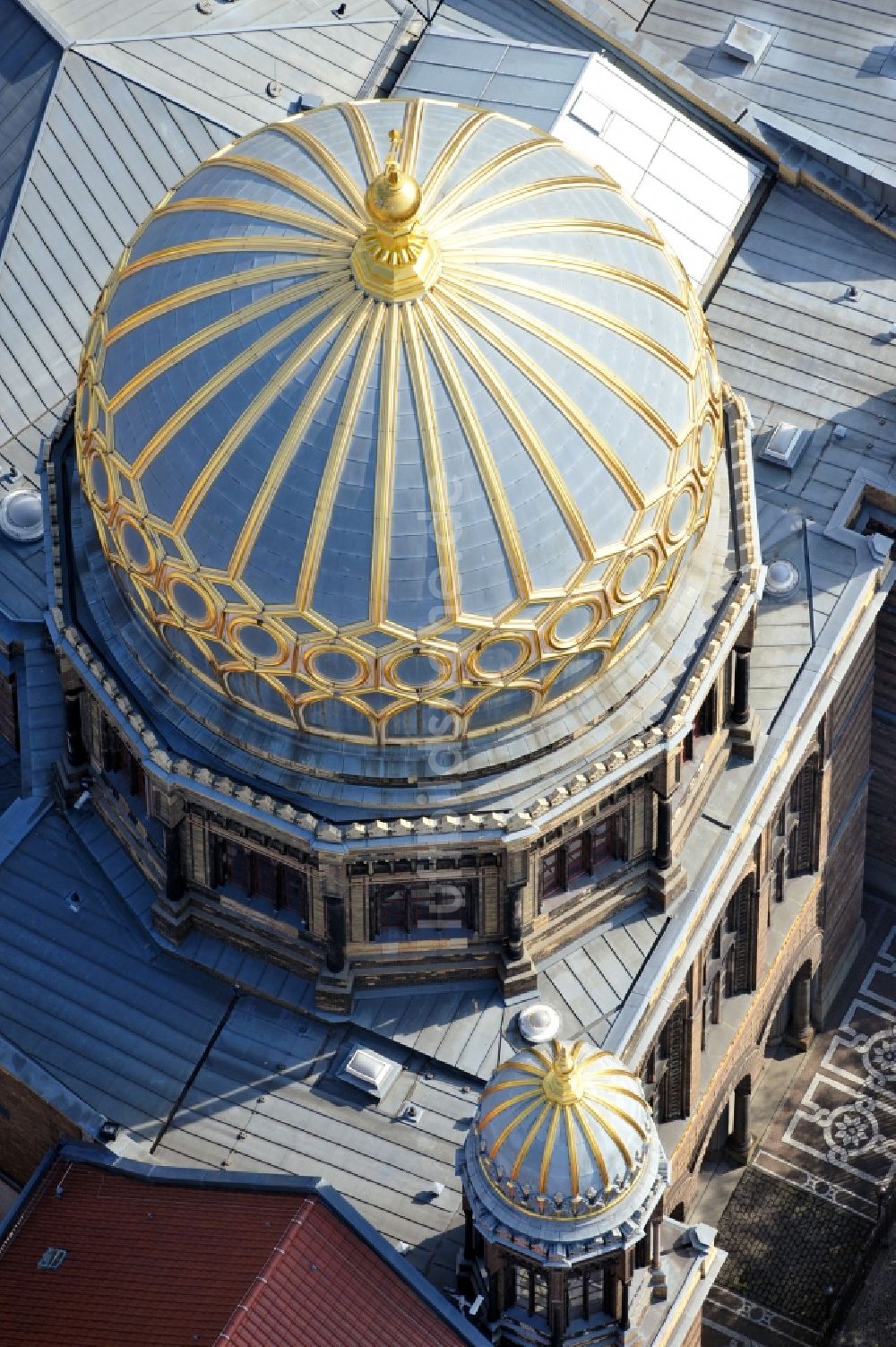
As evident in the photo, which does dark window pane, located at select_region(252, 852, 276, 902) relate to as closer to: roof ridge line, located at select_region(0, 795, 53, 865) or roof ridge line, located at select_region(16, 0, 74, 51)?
roof ridge line, located at select_region(0, 795, 53, 865)

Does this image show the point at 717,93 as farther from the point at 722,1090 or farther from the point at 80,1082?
the point at 80,1082

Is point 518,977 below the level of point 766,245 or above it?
below

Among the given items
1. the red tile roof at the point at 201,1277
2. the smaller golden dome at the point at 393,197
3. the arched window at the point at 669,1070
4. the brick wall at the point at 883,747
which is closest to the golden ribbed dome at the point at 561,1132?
the red tile roof at the point at 201,1277

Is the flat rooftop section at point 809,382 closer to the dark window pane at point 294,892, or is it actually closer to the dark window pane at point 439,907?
the dark window pane at point 439,907

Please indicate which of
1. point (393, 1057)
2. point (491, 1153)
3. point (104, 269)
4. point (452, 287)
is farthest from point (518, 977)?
point (104, 269)

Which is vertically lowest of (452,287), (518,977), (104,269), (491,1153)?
(491,1153)

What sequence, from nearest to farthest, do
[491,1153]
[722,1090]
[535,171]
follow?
1. [491,1153]
2. [535,171]
3. [722,1090]

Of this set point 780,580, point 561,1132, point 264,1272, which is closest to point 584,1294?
point 561,1132
